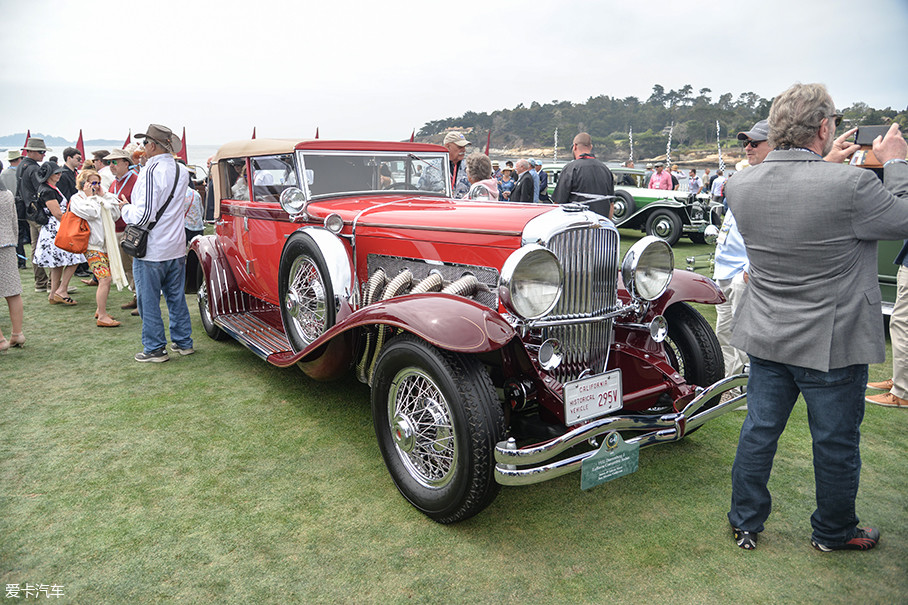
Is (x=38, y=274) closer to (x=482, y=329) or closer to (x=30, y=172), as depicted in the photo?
(x=30, y=172)

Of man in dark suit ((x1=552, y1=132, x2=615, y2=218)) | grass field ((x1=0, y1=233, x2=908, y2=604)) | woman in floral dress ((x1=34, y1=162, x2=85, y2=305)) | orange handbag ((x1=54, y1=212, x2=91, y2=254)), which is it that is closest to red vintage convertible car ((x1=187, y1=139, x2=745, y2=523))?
grass field ((x1=0, y1=233, x2=908, y2=604))

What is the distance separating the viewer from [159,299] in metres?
4.78

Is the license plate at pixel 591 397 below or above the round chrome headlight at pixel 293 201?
below

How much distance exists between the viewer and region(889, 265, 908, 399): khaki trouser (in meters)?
3.94

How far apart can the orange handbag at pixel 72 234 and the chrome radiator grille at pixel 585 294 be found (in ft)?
18.3

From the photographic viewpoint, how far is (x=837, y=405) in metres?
2.22

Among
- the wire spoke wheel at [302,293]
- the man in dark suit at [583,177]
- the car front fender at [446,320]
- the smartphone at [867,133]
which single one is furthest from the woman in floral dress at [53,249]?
the smartphone at [867,133]

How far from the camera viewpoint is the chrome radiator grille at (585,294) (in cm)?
283

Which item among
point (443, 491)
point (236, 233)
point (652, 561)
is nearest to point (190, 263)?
point (236, 233)

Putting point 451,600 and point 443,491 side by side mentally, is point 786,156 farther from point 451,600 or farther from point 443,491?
point 451,600

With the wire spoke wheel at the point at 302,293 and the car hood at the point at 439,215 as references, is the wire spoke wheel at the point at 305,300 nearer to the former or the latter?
the wire spoke wheel at the point at 302,293

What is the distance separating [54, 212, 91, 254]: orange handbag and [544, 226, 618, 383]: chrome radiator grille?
18.3 feet

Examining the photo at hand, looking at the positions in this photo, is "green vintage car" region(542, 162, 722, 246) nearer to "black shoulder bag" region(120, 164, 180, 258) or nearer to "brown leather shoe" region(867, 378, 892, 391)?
"brown leather shoe" region(867, 378, 892, 391)

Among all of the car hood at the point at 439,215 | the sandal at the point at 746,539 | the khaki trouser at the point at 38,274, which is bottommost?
the sandal at the point at 746,539
